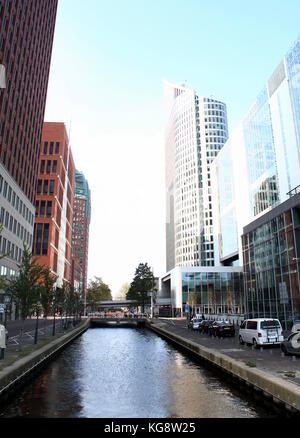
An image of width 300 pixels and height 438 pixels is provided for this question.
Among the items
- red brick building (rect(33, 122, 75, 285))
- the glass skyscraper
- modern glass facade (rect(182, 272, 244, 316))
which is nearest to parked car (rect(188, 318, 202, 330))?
the glass skyscraper

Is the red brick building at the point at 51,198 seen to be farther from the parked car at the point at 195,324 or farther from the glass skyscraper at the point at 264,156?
the parked car at the point at 195,324

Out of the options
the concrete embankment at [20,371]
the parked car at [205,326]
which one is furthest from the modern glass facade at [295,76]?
the concrete embankment at [20,371]

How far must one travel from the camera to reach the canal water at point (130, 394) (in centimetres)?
1237

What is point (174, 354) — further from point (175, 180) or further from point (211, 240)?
point (175, 180)

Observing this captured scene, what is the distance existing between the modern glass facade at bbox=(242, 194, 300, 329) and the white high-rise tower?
339ft

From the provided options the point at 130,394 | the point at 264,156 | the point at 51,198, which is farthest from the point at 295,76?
the point at 51,198

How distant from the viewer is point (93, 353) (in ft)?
101

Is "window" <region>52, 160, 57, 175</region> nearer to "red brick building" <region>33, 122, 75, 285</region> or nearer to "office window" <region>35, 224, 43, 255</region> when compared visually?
"red brick building" <region>33, 122, 75, 285</region>

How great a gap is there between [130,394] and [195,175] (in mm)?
150154

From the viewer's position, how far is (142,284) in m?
116

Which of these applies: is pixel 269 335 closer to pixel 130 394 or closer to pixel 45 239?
pixel 130 394

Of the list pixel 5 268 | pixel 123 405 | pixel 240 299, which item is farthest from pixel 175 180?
pixel 123 405

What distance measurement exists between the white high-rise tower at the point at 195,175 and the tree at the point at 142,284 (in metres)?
35.7
